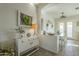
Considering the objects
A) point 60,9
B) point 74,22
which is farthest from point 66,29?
point 60,9

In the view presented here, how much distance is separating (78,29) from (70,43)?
32 centimetres

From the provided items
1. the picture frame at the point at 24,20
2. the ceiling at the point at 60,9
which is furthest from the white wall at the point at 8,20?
the ceiling at the point at 60,9

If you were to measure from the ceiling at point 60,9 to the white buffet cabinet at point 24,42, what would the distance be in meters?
0.60

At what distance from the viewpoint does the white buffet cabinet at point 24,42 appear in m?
1.86

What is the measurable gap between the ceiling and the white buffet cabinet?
598 millimetres

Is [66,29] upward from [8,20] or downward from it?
downward

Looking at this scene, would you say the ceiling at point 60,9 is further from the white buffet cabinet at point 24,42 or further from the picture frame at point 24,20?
the white buffet cabinet at point 24,42

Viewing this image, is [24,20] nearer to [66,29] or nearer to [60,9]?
[60,9]

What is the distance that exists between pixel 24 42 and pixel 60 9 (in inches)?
38.5

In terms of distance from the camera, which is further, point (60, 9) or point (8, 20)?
point (60, 9)

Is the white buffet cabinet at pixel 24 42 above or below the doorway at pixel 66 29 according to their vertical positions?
below

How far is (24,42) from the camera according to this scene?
1.92m

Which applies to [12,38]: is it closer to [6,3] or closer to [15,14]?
[15,14]

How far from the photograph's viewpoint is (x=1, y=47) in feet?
5.95
